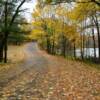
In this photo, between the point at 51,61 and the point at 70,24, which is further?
the point at 70,24

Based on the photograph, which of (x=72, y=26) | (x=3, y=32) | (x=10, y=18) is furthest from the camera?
(x=72, y=26)

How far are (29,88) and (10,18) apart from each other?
24113 mm

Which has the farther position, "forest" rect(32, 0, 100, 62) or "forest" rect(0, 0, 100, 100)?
"forest" rect(32, 0, 100, 62)

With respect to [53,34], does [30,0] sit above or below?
above

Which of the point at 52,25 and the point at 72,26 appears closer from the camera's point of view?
the point at 72,26

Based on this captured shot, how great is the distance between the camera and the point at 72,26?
42.3 metres

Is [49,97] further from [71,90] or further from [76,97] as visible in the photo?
[71,90]

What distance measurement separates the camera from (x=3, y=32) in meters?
31.9

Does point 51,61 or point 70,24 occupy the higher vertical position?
point 70,24

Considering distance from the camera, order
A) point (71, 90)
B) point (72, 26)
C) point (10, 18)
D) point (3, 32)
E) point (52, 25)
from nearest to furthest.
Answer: point (71, 90) < point (3, 32) < point (10, 18) < point (72, 26) < point (52, 25)

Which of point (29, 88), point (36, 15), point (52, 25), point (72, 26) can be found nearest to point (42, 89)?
point (29, 88)

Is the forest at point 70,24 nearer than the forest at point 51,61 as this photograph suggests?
No

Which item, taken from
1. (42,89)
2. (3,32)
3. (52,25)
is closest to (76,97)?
(42,89)

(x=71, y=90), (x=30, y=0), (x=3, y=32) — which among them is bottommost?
(x=71, y=90)
